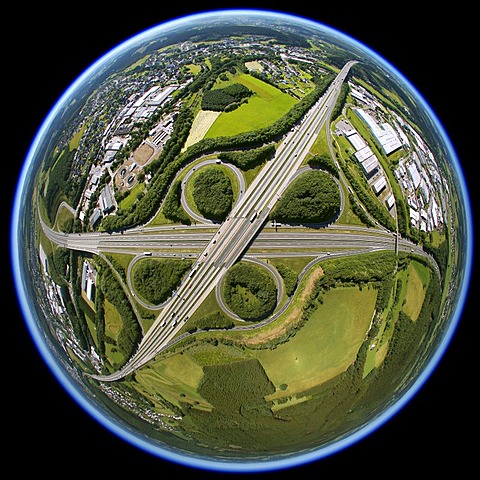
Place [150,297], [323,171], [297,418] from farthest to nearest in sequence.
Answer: [323,171] < [150,297] < [297,418]

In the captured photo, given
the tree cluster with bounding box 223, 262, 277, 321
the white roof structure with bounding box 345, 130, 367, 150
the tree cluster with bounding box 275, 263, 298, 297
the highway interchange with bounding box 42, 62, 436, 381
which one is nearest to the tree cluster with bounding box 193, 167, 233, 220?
the highway interchange with bounding box 42, 62, 436, 381

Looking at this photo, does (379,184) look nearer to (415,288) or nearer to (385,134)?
(385,134)

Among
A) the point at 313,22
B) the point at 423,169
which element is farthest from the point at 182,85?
the point at 423,169

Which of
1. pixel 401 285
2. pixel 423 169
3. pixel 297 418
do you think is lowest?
pixel 297 418

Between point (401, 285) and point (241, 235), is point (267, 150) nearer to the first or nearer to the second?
point (241, 235)

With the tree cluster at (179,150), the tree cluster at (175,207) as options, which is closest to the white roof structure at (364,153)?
the tree cluster at (179,150)

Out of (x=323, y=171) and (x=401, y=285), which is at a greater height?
(x=323, y=171)

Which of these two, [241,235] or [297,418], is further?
[241,235]

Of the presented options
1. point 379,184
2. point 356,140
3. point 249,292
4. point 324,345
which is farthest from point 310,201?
point 324,345
